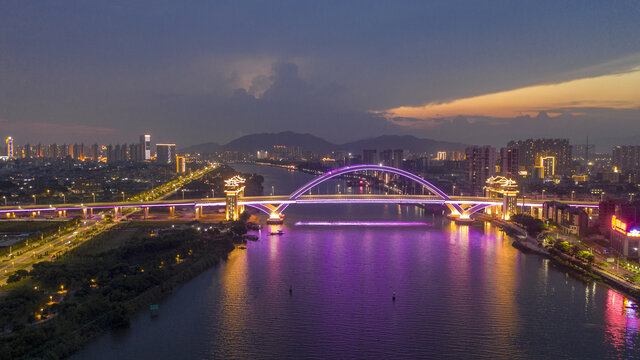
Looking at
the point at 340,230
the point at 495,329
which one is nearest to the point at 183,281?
the point at 495,329

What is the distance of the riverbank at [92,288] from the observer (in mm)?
8766

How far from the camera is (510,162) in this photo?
41.8m

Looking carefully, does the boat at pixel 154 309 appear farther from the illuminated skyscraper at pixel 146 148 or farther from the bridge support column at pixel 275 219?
the illuminated skyscraper at pixel 146 148

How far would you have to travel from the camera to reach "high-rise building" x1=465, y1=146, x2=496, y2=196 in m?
40.4

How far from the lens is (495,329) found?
10133 mm

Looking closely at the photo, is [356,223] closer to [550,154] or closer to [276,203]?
[276,203]

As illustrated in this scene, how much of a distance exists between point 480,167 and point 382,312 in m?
33.7

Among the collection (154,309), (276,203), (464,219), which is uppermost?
(276,203)

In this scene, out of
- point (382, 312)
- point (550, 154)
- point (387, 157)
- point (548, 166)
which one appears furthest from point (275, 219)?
point (387, 157)

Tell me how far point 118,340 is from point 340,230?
14010 millimetres

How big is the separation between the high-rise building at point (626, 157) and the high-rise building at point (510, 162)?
28.1 m

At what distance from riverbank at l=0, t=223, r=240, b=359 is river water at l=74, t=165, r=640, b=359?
0.45 metres

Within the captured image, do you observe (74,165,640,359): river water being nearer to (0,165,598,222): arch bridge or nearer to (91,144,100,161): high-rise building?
(0,165,598,222): arch bridge

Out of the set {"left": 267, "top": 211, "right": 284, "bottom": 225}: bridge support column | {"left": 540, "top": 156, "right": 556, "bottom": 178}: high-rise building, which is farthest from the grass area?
{"left": 540, "top": 156, "right": 556, "bottom": 178}: high-rise building
